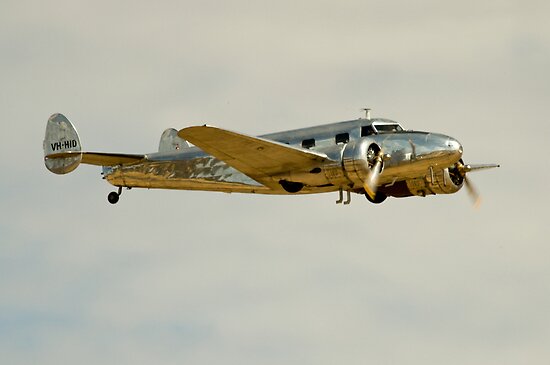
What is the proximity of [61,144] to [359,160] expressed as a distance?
9.59 metres

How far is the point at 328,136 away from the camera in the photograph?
1542 inches

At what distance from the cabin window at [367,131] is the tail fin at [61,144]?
27.1ft

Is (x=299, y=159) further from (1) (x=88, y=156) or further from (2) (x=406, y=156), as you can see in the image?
(1) (x=88, y=156)

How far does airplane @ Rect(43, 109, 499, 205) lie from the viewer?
38.2m

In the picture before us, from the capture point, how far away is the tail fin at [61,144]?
42469 mm

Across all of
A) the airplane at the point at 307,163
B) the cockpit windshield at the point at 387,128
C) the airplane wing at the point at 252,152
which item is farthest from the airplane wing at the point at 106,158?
the cockpit windshield at the point at 387,128

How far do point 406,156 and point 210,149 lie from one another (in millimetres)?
4939

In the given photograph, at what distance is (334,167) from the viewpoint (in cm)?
3819

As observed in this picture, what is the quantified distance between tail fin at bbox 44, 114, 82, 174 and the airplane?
0.23ft

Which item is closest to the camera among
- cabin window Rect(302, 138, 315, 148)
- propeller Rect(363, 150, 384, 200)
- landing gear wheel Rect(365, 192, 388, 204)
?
propeller Rect(363, 150, 384, 200)

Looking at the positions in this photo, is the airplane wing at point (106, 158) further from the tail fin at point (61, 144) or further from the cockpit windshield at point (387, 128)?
the cockpit windshield at point (387, 128)

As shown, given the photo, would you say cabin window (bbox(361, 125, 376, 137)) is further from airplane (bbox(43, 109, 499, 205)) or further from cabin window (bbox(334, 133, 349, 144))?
cabin window (bbox(334, 133, 349, 144))

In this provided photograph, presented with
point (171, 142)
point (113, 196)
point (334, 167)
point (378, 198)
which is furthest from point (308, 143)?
point (113, 196)

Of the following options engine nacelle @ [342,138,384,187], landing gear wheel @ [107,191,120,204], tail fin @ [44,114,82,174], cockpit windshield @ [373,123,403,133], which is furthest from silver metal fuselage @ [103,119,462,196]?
tail fin @ [44,114,82,174]
